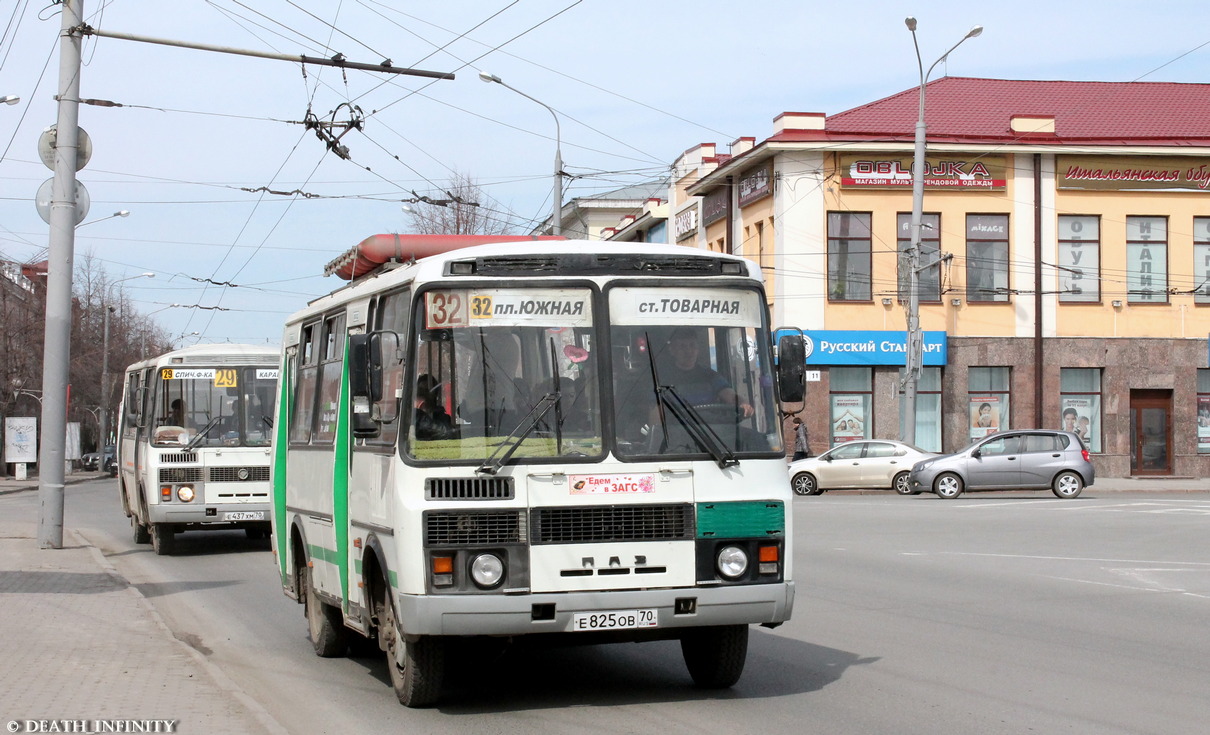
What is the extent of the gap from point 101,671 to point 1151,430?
1540 inches

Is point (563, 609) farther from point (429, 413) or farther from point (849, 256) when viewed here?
point (849, 256)

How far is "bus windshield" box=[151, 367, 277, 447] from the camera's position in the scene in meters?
19.0

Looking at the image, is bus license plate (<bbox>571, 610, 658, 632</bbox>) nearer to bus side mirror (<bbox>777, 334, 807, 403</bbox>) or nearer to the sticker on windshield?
the sticker on windshield

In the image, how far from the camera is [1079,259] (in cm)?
4291

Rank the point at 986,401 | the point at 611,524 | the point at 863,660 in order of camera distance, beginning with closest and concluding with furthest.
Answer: the point at 611,524 < the point at 863,660 < the point at 986,401

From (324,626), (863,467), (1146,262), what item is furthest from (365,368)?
(1146,262)

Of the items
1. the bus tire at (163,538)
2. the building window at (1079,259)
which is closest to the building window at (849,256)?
the building window at (1079,259)

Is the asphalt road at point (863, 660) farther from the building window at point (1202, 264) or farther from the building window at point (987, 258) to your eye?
the building window at point (1202, 264)

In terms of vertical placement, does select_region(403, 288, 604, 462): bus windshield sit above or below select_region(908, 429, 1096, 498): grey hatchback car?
above

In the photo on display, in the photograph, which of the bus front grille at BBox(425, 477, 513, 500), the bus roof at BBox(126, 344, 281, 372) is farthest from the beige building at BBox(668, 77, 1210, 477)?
the bus front grille at BBox(425, 477, 513, 500)

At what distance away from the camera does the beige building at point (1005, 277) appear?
41781 mm

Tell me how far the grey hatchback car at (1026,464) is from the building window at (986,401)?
11.3 m

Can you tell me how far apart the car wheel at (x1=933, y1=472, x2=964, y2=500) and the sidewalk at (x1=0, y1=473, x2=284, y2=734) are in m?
20.6

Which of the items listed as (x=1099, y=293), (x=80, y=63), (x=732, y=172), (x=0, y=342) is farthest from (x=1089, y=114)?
(x=0, y=342)
